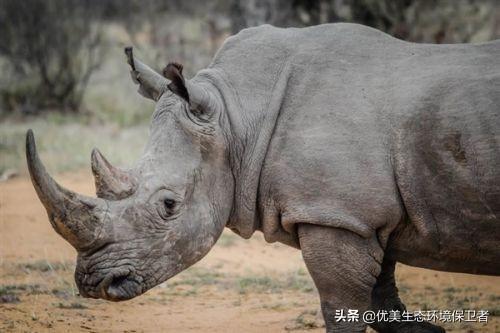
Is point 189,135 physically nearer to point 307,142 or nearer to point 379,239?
point 307,142

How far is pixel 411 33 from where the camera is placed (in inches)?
455

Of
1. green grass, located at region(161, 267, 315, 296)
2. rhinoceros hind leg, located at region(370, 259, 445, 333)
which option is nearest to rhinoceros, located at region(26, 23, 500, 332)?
rhinoceros hind leg, located at region(370, 259, 445, 333)

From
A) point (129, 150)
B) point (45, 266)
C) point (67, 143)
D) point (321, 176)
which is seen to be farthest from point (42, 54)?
point (321, 176)

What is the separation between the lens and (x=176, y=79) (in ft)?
15.1

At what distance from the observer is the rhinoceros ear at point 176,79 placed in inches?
180

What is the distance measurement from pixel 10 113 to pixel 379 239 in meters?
10.5

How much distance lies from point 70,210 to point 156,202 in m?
0.44

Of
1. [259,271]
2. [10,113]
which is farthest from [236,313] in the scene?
[10,113]

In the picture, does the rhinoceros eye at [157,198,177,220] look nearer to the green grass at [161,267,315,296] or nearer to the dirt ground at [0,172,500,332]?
the dirt ground at [0,172,500,332]

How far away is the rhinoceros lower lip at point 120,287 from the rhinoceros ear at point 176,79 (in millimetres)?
974

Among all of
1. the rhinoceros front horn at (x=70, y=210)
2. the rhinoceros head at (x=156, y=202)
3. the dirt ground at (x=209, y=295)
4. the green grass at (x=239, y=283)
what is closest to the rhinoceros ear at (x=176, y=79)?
the rhinoceros head at (x=156, y=202)

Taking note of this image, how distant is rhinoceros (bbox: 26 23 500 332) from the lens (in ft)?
14.7

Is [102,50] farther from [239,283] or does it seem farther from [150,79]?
[150,79]

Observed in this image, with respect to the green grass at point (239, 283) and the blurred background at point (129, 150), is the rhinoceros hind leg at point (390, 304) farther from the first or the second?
the green grass at point (239, 283)
